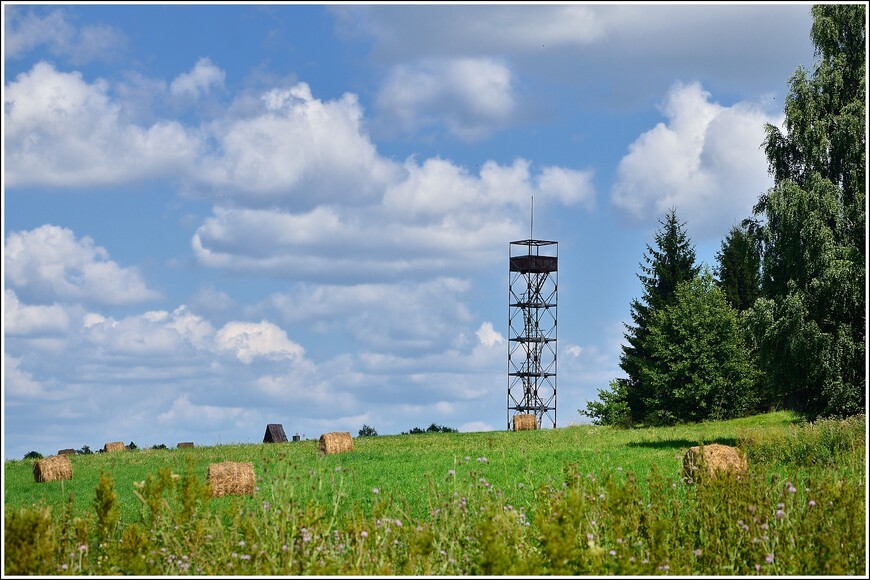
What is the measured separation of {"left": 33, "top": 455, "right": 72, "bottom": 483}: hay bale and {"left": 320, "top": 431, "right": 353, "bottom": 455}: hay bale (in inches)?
285

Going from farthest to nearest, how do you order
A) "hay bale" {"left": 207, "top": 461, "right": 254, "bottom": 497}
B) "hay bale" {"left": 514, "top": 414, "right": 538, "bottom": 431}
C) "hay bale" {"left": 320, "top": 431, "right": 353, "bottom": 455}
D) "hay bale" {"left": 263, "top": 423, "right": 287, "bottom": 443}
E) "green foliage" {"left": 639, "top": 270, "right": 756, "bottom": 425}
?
"green foliage" {"left": 639, "top": 270, "right": 756, "bottom": 425} → "hay bale" {"left": 514, "top": 414, "right": 538, "bottom": 431} → "hay bale" {"left": 263, "top": 423, "right": 287, "bottom": 443} → "hay bale" {"left": 320, "top": 431, "right": 353, "bottom": 455} → "hay bale" {"left": 207, "top": 461, "right": 254, "bottom": 497}

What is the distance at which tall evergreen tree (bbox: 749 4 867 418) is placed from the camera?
26234 mm

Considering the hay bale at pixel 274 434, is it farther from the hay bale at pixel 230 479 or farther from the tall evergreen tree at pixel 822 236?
the hay bale at pixel 230 479

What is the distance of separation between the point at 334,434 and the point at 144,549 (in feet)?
62.8

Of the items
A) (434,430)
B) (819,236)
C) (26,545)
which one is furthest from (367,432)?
(26,545)

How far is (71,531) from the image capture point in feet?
34.0

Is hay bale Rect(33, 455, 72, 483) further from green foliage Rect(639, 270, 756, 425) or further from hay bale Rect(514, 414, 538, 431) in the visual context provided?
green foliage Rect(639, 270, 756, 425)

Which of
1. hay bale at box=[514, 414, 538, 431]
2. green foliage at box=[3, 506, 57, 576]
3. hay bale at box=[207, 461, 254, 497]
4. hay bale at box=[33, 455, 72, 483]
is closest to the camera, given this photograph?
green foliage at box=[3, 506, 57, 576]

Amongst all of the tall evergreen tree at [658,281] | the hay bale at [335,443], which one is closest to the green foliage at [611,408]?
the tall evergreen tree at [658,281]

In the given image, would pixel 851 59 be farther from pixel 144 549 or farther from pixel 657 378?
pixel 144 549

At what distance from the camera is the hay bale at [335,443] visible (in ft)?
90.0

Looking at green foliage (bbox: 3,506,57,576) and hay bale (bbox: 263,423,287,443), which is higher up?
green foliage (bbox: 3,506,57,576)

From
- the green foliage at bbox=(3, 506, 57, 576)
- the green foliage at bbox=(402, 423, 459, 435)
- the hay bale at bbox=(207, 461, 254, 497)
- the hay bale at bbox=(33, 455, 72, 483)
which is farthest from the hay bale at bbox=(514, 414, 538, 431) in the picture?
the green foliage at bbox=(3, 506, 57, 576)

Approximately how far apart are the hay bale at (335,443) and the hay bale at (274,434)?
7.95 meters
